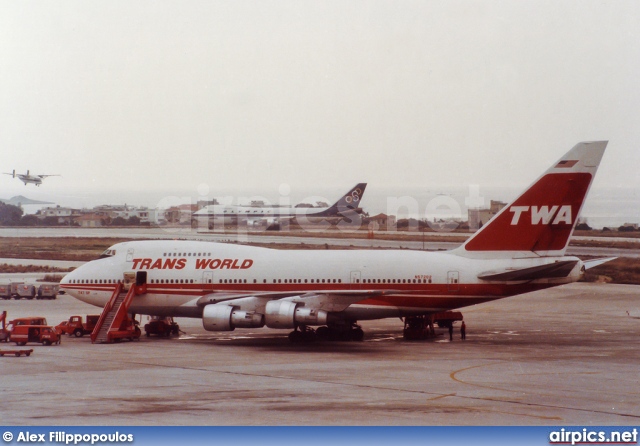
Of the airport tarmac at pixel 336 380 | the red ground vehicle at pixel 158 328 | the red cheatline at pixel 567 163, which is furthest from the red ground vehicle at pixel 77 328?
the red cheatline at pixel 567 163

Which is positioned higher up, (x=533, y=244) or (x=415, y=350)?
(x=533, y=244)

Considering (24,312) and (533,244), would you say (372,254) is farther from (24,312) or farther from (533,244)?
(24,312)

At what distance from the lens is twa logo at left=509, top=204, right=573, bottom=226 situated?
39781 mm

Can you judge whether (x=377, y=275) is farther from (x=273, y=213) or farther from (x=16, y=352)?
(x=273, y=213)

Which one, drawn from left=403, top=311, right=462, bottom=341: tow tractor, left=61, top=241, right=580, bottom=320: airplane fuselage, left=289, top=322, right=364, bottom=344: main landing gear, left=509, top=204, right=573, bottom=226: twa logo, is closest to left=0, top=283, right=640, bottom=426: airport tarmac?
left=403, top=311, right=462, bottom=341: tow tractor

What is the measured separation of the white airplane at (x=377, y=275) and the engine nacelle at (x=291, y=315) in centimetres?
5

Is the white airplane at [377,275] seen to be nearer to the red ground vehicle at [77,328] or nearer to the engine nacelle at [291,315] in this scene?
the engine nacelle at [291,315]

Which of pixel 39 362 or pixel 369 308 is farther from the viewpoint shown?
pixel 369 308

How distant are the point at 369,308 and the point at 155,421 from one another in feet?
68.4

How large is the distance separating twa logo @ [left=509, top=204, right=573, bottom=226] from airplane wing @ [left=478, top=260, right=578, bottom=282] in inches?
110

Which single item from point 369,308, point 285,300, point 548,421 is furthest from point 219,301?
point 548,421

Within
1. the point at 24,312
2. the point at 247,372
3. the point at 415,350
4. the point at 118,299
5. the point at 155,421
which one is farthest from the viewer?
the point at 24,312

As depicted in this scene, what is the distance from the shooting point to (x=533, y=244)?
4012 centimetres

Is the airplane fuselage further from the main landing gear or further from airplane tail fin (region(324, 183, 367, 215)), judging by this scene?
airplane tail fin (region(324, 183, 367, 215))
